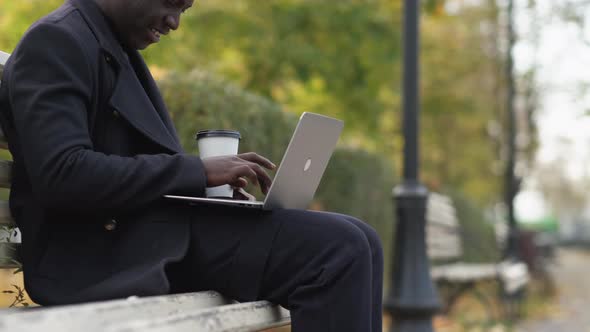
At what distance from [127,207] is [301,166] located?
0.55 metres

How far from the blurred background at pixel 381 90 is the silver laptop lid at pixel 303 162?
1.04 metres

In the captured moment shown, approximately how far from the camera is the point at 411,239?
5957 millimetres

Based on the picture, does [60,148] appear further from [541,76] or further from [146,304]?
[541,76]

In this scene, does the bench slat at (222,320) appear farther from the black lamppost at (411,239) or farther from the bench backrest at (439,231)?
the bench backrest at (439,231)

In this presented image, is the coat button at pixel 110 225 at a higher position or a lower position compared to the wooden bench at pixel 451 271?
higher

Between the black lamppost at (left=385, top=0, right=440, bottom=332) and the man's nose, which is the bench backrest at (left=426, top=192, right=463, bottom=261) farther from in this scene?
the man's nose

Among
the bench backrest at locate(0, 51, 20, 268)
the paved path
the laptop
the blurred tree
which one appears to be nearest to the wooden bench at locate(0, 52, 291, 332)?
the bench backrest at locate(0, 51, 20, 268)

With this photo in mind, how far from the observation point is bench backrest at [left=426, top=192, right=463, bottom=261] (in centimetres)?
919

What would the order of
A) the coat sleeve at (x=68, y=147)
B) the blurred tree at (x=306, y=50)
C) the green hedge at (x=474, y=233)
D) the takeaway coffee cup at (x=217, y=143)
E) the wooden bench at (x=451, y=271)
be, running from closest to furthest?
the coat sleeve at (x=68, y=147) → the takeaway coffee cup at (x=217, y=143) → the wooden bench at (x=451, y=271) → the blurred tree at (x=306, y=50) → the green hedge at (x=474, y=233)

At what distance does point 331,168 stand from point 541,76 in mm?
13861

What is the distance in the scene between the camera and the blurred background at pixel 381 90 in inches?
221

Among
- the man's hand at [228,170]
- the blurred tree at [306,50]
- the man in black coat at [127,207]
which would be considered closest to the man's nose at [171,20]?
the man in black coat at [127,207]

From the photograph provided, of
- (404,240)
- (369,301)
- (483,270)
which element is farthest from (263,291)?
(483,270)

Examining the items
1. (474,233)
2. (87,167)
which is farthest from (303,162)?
(474,233)
